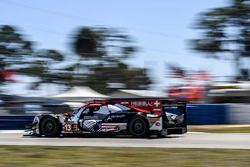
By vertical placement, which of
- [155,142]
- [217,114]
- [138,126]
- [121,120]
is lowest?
[155,142]

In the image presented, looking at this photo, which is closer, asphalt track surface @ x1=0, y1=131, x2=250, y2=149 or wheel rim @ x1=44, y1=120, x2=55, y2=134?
asphalt track surface @ x1=0, y1=131, x2=250, y2=149

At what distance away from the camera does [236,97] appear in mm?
35688

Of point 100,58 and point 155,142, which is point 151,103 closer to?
point 155,142

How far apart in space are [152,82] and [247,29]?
2301 centimetres

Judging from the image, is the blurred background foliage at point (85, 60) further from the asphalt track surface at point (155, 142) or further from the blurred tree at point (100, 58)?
the asphalt track surface at point (155, 142)

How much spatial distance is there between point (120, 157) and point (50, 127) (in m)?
7.21

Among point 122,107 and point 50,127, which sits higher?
point 122,107

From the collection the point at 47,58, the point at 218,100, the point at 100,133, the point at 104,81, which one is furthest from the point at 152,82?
the point at 100,133

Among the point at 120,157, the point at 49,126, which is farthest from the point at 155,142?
the point at 49,126

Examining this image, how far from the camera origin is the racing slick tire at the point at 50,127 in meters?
17.3

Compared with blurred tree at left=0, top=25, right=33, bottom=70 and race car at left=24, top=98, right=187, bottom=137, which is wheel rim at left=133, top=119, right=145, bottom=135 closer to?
race car at left=24, top=98, right=187, bottom=137

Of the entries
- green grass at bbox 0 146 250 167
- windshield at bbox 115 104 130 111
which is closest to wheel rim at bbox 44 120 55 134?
windshield at bbox 115 104 130 111

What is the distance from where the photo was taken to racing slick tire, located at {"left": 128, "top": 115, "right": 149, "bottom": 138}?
53.8ft

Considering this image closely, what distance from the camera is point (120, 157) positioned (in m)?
10.5
